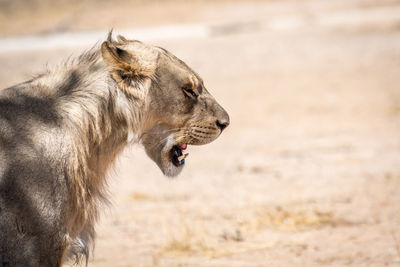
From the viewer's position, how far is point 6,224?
130 inches

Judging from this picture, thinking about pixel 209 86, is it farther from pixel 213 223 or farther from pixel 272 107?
pixel 213 223

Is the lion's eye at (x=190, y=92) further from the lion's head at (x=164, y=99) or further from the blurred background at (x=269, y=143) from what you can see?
the blurred background at (x=269, y=143)

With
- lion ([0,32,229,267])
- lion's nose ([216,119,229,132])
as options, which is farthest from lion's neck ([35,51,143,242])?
lion's nose ([216,119,229,132])

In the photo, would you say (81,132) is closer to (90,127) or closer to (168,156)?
(90,127)

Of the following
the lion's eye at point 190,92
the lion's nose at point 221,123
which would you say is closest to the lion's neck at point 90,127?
the lion's eye at point 190,92

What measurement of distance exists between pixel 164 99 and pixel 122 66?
0.34 metres

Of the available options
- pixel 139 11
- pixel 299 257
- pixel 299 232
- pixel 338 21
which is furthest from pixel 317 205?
pixel 139 11

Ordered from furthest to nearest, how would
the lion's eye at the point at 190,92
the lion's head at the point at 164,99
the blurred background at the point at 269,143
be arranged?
the blurred background at the point at 269,143
the lion's eye at the point at 190,92
the lion's head at the point at 164,99

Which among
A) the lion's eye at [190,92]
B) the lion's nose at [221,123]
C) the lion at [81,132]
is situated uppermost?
the lion's eye at [190,92]

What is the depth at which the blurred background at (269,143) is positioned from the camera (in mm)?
5727

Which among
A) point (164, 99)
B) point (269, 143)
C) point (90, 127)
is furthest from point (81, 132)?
point (269, 143)

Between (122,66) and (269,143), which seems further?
(269,143)

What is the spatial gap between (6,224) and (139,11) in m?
19.5

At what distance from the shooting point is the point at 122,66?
3748 millimetres
